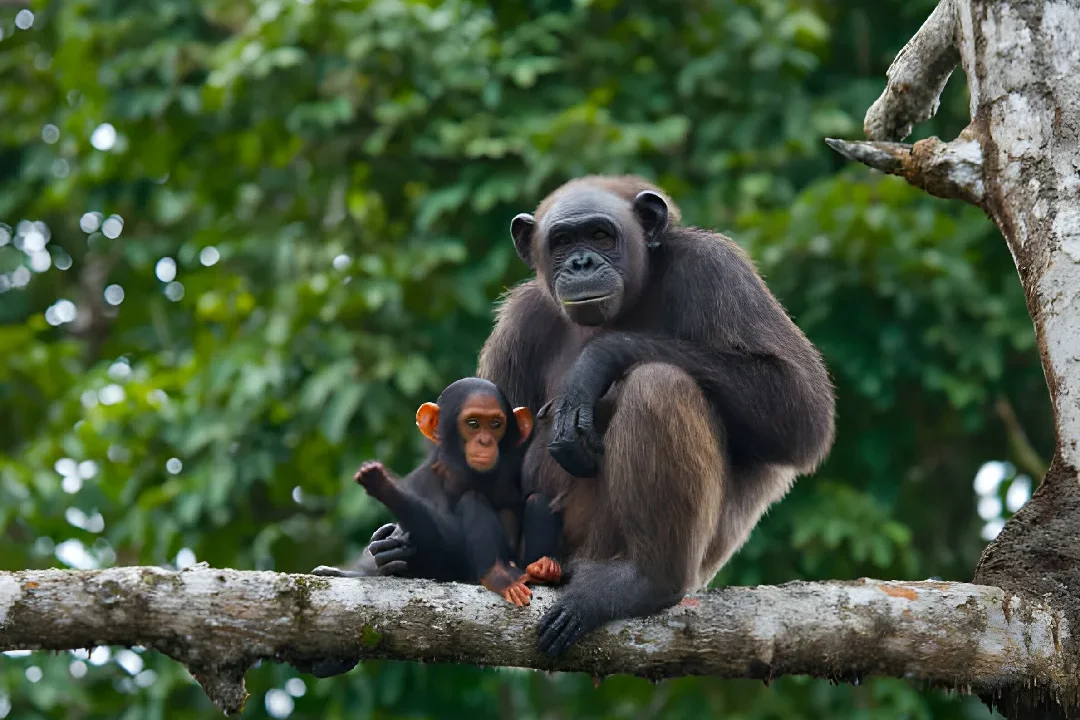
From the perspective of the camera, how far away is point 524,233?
739 centimetres

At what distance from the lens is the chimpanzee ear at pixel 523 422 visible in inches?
263

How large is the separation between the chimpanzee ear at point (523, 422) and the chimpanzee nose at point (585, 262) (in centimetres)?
74

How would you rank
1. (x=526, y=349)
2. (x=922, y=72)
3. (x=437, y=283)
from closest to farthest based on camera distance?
(x=922, y=72) → (x=526, y=349) → (x=437, y=283)

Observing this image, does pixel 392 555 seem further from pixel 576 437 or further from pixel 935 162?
pixel 935 162

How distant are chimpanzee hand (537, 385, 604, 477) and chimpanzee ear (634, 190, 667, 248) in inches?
42.3

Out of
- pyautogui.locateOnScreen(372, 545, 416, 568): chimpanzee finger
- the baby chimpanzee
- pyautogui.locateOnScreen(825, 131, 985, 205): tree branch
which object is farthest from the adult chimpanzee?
pyautogui.locateOnScreen(825, 131, 985, 205): tree branch

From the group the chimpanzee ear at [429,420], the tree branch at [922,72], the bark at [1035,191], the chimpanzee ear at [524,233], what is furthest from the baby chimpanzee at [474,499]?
the tree branch at [922,72]

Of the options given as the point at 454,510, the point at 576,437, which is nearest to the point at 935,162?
the point at 576,437

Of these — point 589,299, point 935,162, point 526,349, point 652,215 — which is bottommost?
point 526,349

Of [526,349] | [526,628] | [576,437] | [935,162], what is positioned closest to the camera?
[526,628]

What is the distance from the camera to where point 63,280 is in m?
16.1

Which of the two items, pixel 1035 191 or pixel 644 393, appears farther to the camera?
pixel 644 393

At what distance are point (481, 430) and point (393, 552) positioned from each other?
0.74m

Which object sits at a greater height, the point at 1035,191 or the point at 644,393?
the point at 1035,191
